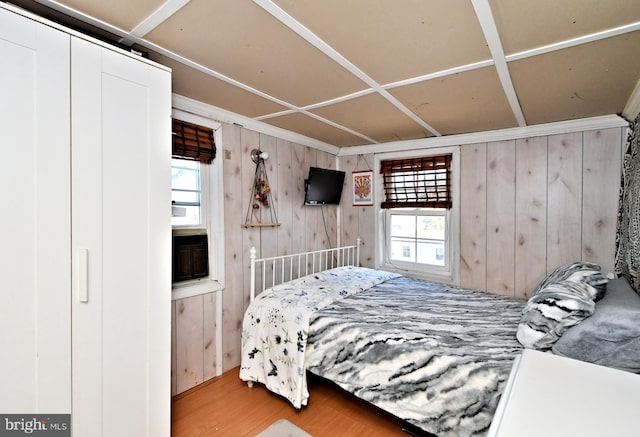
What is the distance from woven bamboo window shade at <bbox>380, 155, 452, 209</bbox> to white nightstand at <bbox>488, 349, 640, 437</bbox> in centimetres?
225

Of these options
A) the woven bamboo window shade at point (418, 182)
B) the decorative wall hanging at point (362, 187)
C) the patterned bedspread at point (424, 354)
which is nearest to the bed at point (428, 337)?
the patterned bedspread at point (424, 354)

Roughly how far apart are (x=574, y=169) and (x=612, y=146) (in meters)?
0.28

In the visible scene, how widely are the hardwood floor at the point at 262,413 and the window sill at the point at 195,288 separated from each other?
2.43 ft

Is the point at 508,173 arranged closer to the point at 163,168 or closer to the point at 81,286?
the point at 163,168

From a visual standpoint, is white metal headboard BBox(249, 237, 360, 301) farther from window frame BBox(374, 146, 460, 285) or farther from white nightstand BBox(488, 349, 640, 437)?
white nightstand BBox(488, 349, 640, 437)

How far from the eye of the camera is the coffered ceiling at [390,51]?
122 centimetres

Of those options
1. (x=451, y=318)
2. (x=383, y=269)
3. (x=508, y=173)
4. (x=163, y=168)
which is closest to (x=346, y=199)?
(x=383, y=269)

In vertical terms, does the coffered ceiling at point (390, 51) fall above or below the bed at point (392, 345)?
above

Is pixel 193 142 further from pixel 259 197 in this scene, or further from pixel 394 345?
pixel 394 345

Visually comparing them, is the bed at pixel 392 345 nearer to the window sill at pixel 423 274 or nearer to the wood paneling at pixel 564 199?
the window sill at pixel 423 274

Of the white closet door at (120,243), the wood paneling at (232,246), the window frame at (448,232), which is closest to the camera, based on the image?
the white closet door at (120,243)

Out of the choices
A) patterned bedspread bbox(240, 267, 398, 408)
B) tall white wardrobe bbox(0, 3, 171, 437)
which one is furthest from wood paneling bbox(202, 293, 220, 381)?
tall white wardrobe bbox(0, 3, 171, 437)

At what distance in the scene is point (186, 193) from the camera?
243cm

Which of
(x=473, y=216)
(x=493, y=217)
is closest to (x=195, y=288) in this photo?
(x=473, y=216)
